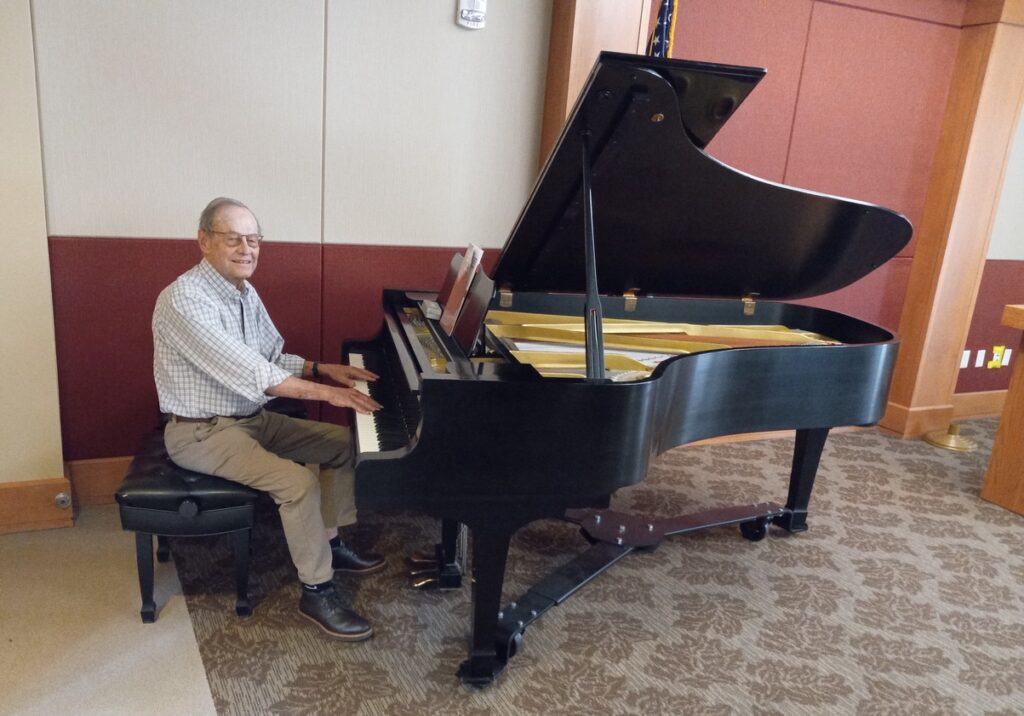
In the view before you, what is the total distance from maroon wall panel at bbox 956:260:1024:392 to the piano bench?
4195 mm

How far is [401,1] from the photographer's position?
2.76 meters

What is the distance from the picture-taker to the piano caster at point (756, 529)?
2.89 meters

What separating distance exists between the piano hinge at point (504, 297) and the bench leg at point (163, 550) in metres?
1.37

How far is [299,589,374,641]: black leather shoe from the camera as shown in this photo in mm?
2137

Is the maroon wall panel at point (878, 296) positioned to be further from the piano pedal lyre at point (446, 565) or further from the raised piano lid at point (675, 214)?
the piano pedal lyre at point (446, 565)

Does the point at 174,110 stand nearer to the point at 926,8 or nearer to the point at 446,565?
the point at 446,565

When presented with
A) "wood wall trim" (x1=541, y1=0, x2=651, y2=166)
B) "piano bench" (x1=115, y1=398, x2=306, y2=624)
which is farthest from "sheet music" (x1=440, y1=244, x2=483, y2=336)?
"wood wall trim" (x1=541, y1=0, x2=651, y2=166)

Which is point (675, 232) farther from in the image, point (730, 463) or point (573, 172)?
point (730, 463)

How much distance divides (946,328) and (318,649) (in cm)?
368

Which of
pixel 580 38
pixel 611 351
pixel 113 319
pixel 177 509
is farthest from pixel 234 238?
pixel 580 38

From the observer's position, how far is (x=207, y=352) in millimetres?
2035

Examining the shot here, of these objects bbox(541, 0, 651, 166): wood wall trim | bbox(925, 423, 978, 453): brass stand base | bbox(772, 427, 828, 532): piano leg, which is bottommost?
bbox(925, 423, 978, 453): brass stand base

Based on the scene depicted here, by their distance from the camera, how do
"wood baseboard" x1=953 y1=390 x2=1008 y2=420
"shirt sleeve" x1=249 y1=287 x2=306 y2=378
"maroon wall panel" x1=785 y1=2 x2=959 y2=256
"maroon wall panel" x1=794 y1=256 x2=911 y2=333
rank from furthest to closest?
"wood baseboard" x1=953 y1=390 x2=1008 y2=420, "maroon wall panel" x1=794 y1=256 x2=911 y2=333, "maroon wall panel" x1=785 y1=2 x2=959 y2=256, "shirt sleeve" x1=249 y1=287 x2=306 y2=378

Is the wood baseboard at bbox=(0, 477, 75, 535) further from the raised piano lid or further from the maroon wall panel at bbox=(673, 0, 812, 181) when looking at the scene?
the maroon wall panel at bbox=(673, 0, 812, 181)
